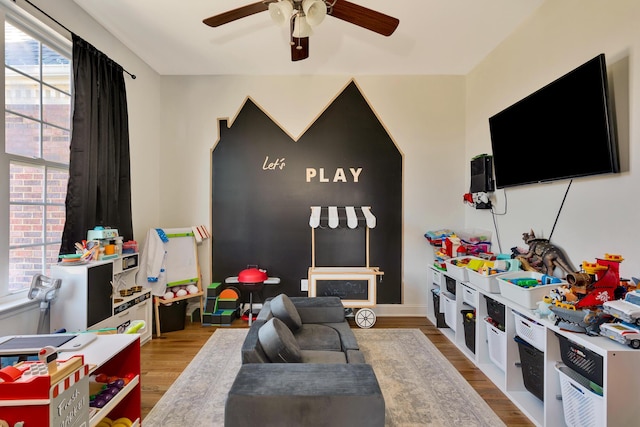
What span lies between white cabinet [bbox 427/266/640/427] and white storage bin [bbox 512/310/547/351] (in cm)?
2

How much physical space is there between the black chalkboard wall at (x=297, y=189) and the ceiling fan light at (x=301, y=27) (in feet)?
6.19

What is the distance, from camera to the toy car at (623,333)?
146 centimetres

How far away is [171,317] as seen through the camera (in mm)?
3543

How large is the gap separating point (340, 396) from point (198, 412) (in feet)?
4.09

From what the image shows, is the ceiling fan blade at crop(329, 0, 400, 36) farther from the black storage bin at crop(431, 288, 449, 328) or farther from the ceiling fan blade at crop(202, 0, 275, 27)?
the black storage bin at crop(431, 288, 449, 328)

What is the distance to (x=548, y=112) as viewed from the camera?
93.3 inches

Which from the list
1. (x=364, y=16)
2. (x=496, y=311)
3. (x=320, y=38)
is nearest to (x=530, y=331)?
(x=496, y=311)

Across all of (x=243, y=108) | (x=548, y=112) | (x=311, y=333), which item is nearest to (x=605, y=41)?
(x=548, y=112)

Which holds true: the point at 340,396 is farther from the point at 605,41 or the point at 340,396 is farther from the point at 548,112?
the point at 605,41

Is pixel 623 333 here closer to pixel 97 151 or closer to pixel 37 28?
pixel 97 151

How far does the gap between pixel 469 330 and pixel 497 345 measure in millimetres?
444

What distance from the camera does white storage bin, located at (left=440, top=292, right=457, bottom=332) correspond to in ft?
10.5

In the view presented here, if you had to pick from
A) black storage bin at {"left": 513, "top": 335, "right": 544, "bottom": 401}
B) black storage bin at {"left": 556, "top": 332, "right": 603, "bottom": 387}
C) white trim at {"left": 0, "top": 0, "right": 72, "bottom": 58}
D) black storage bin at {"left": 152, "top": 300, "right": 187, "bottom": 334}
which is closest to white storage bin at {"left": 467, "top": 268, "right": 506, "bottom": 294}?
black storage bin at {"left": 513, "top": 335, "right": 544, "bottom": 401}

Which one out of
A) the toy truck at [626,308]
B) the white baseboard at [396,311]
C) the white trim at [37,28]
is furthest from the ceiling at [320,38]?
the white baseboard at [396,311]
